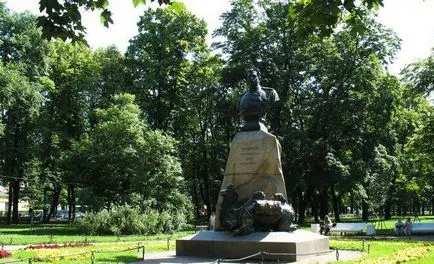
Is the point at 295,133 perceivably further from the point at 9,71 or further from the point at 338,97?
the point at 9,71

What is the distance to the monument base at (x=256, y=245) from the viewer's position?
525 inches

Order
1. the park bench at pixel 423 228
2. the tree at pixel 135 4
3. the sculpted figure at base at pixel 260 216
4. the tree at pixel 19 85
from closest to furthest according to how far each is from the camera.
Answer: the tree at pixel 135 4 < the sculpted figure at base at pixel 260 216 < the park bench at pixel 423 228 < the tree at pixel 19 85

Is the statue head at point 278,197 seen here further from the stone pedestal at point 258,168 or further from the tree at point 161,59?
the tree at point 161,59

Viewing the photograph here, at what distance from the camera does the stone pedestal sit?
1631 cm

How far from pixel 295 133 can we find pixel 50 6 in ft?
104

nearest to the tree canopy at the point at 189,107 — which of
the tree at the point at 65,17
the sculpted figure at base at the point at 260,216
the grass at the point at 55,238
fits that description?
the grass at the point at 55,238

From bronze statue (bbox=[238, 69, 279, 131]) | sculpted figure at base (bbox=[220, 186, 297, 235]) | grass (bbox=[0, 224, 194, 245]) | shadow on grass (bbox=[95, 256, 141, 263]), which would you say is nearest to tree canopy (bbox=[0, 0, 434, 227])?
grass (bbox=[0, 224, 194, 245])

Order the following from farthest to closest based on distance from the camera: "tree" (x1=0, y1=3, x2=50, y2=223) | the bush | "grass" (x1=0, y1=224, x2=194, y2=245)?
"tree" (x1=0, y1=3, x2=50, y2=223) < the bush < "grass" (x1=0, y1=224, x2=194, y2=245)

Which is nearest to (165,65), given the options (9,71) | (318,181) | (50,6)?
(9,71)

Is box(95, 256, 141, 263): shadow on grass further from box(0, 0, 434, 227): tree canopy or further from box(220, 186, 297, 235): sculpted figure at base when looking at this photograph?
box(0, 0, 434, 227): tree canopy

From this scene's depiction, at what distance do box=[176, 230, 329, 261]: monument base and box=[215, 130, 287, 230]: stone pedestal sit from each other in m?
1.61

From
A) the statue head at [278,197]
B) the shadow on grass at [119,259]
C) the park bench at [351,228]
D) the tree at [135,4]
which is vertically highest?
the tree at [135,4]

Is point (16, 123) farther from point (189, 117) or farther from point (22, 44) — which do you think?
point (189, 117)

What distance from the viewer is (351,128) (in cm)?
3878
